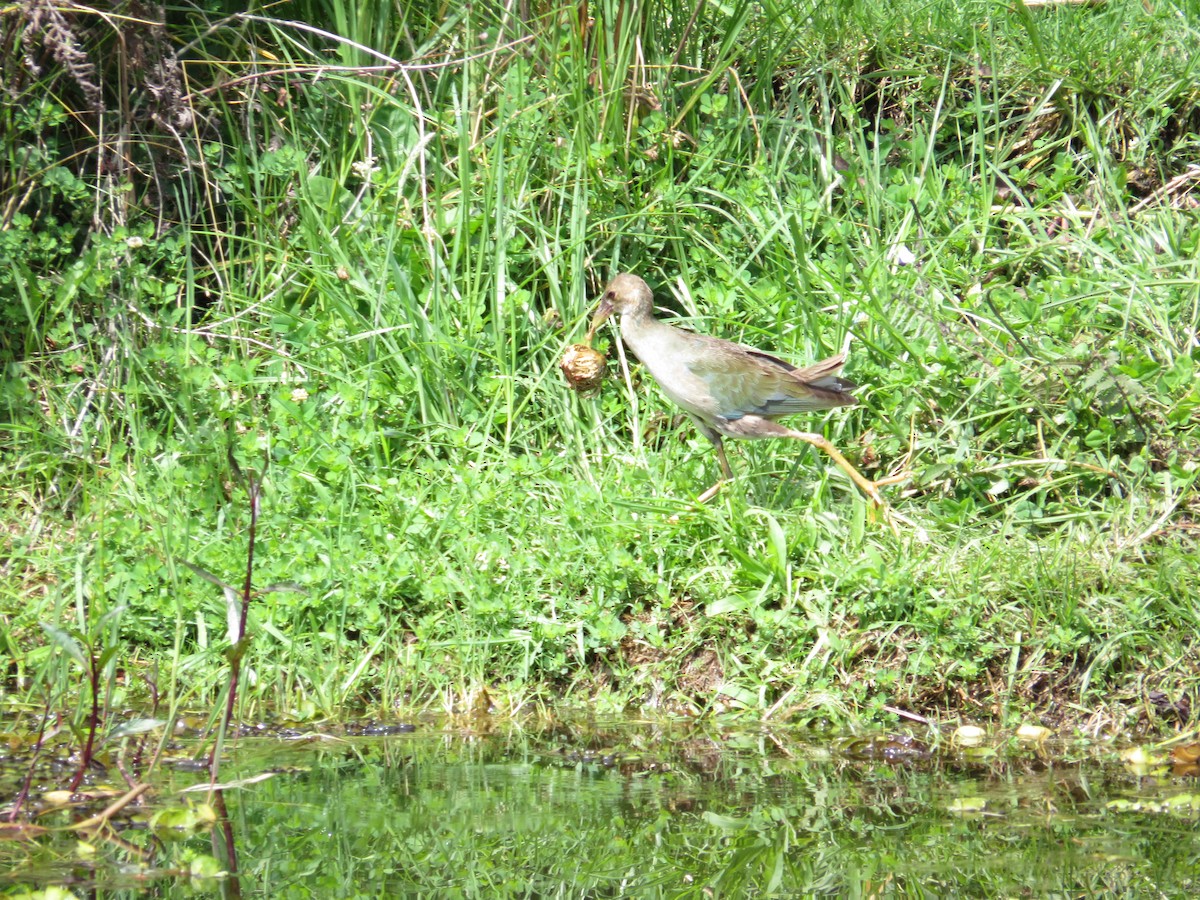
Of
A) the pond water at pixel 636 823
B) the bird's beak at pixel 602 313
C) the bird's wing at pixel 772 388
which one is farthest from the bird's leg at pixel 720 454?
the pond water at pixel 636 823

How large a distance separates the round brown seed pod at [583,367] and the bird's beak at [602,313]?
0.27 ft

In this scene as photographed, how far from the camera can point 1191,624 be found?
4164 mm

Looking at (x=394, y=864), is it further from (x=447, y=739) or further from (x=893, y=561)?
(x=893, y=561)

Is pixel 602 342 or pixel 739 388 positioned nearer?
pixel 739 388

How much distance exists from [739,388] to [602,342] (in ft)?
3.13

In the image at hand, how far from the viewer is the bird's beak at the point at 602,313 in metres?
5.51

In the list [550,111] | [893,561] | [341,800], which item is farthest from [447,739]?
[550,111]

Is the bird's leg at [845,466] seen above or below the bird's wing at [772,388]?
below

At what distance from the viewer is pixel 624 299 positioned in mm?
5457

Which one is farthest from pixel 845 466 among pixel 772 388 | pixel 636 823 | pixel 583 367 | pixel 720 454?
pixel 636 823

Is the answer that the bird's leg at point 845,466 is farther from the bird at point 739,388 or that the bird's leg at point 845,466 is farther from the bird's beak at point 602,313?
the bird's beak at point 602,313

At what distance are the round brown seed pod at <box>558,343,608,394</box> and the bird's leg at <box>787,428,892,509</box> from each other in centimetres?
87

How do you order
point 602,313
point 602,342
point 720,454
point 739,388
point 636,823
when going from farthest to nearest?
1. point 602,342
2. point 602,313
3. point 720,454
4. point 739,388
5. point 636,823

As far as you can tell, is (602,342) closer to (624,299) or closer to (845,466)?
(624,299)
